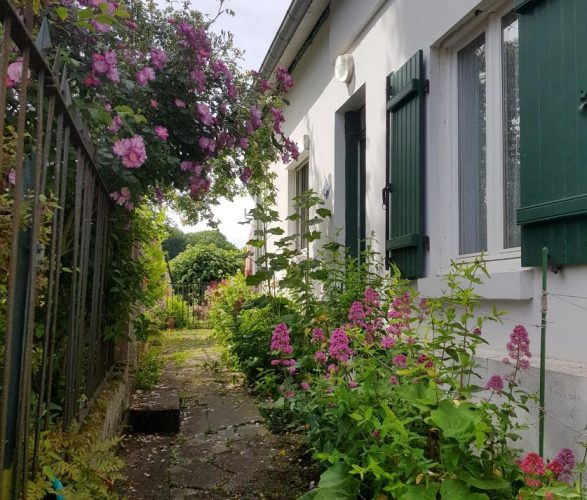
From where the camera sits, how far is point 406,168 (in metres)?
3.94

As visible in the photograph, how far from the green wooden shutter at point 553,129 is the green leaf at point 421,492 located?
1068mm

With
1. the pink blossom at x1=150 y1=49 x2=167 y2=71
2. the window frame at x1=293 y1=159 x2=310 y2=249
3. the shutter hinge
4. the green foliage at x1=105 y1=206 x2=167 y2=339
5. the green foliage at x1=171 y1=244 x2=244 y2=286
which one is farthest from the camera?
the green foliage at x1=171 y1=244 x2=244 y2=286

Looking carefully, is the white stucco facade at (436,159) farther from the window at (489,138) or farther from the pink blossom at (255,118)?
the pink blossom at (255,118)

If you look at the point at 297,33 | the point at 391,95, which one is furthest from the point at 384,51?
the point at 297,33

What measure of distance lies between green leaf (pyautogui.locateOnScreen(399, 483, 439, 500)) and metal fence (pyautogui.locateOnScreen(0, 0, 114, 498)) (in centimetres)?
113

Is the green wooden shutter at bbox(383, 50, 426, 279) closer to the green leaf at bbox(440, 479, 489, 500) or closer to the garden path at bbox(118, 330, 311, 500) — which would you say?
the garden path at bbox(118, 330, 311, 500)

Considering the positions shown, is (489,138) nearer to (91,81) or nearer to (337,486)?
(337,486)

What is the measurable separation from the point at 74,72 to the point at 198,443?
2.42m

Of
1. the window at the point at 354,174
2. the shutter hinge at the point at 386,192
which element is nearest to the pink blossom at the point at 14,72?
the shutter hinge at the point at 386,192

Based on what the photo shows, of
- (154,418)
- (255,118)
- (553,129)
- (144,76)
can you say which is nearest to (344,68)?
(255,118)

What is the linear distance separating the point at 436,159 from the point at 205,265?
14.6 m

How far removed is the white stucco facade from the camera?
7.86 ft

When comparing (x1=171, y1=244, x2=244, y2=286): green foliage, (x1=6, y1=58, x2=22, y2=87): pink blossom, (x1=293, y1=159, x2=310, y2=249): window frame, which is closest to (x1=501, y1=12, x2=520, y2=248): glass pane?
(x1=6, y1=58, x2=22, y2=87): pink blossom

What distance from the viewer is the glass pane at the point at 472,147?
335 cm
